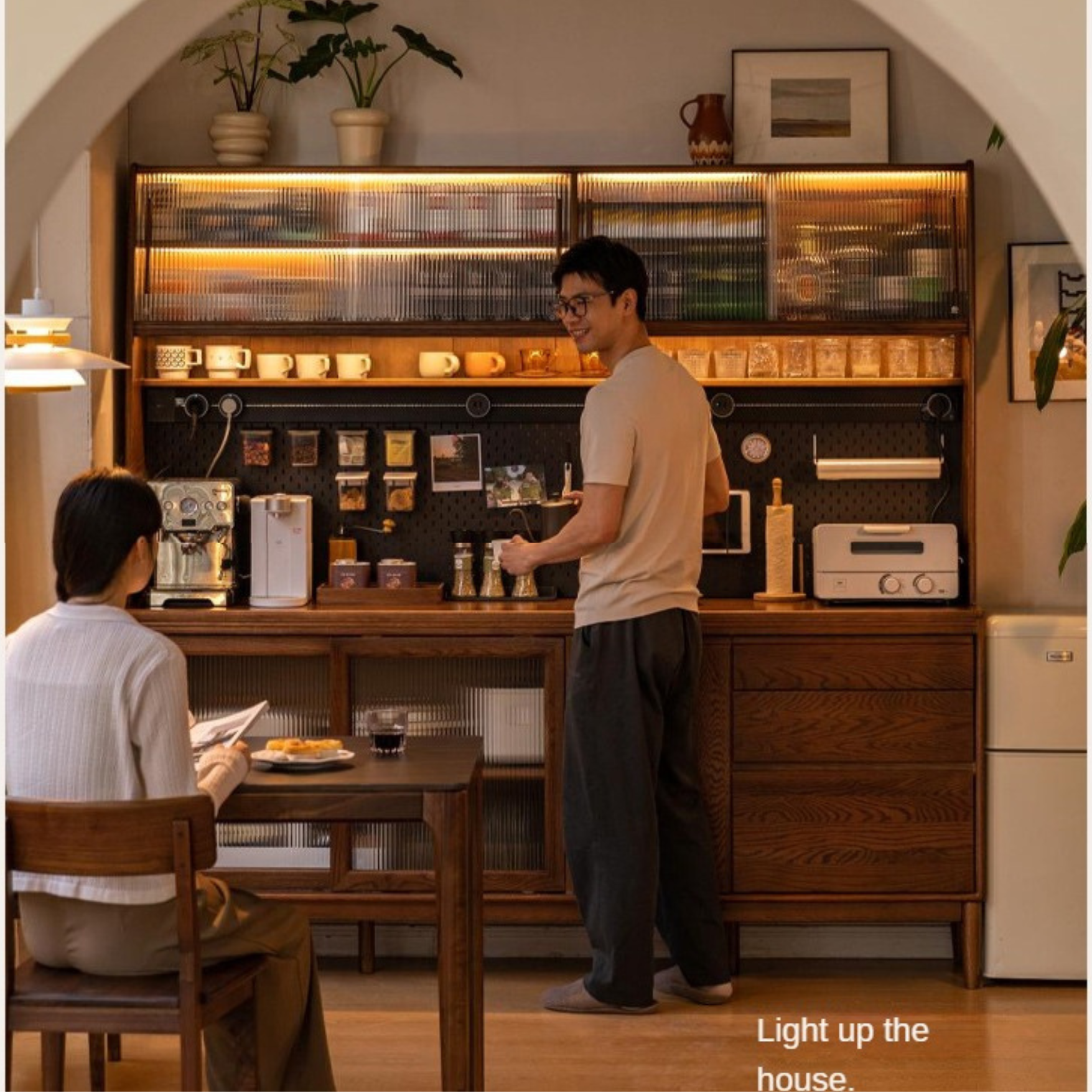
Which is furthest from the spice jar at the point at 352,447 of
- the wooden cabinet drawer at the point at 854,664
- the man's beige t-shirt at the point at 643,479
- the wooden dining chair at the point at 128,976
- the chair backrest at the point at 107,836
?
the chair backrest at the point at 107,836

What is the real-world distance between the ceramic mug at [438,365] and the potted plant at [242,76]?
2.59 feet

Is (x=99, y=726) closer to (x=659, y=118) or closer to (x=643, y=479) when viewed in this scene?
(x=643, y=479)

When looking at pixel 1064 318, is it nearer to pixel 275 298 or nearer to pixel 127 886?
pixel 275 298

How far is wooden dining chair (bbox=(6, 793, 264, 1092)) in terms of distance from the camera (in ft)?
8.79

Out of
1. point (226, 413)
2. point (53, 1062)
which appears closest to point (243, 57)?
point (226, 413)

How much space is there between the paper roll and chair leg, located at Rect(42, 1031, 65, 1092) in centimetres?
258

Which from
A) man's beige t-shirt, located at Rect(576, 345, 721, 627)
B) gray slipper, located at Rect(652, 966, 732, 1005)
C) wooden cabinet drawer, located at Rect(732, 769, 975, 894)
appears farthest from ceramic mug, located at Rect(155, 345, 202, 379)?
gray slipper, located at Rect(652, 966, 732, 1005)

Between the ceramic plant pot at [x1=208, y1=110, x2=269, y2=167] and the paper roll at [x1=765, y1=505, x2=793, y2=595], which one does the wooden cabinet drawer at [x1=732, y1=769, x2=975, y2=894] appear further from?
the ceramic plant pot at [x1=208, y1=110, x2=269, y2=167]

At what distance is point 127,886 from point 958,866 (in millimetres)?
2725

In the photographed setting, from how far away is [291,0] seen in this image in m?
5.10

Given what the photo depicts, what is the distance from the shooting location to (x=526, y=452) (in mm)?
5414

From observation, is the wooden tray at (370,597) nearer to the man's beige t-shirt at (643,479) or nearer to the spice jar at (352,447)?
the spice jar at (352,447)

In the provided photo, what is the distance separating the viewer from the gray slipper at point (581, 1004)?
4434 millimetres

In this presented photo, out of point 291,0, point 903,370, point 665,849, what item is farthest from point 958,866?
point 291,0
